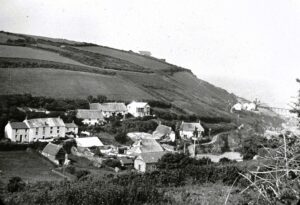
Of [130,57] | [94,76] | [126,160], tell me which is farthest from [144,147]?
[130,57]

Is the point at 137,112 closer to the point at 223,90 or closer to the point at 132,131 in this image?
the point at 132,131

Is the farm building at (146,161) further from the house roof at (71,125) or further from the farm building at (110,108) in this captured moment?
the farm building at (110,108)

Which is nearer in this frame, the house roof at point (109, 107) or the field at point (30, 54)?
the house roof at point (109, 107)

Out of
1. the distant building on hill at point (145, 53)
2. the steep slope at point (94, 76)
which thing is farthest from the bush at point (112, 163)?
the distant building on hill at point (145, 53)

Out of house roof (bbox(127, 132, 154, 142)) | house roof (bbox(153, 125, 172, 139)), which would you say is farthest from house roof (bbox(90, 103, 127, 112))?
house roof (bbox(127, 132, 154, 142))

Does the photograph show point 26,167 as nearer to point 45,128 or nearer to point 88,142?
point 88,142

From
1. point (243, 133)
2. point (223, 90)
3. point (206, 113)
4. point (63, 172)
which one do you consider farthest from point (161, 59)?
point (63, 172)
